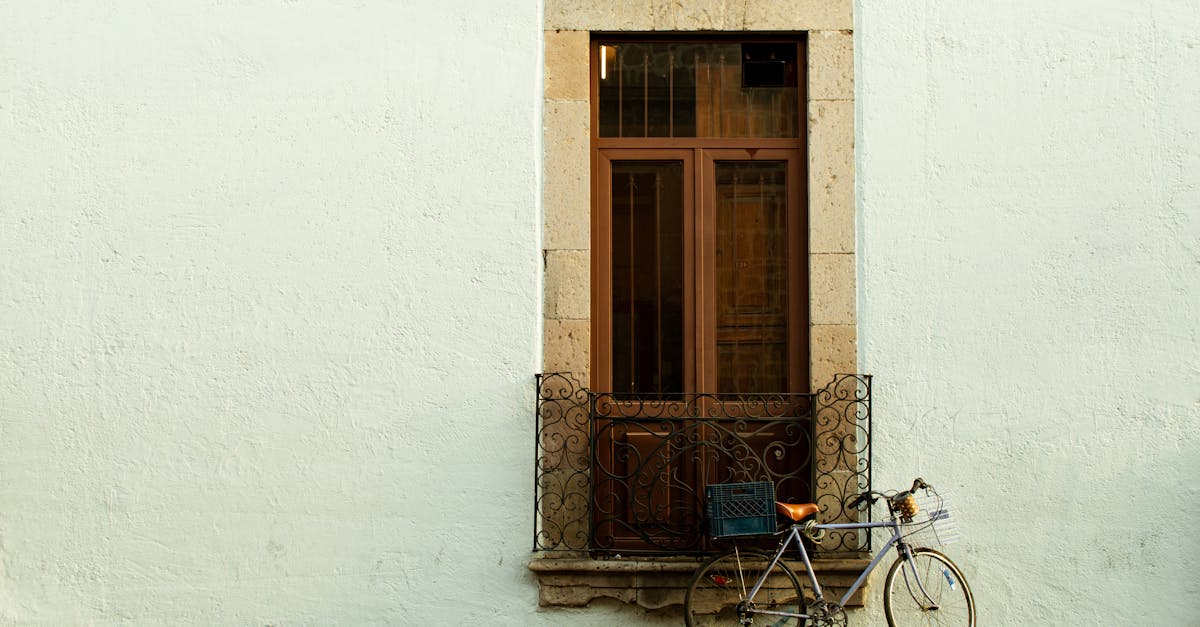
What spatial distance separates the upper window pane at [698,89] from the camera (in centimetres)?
580

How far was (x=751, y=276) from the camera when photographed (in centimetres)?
575

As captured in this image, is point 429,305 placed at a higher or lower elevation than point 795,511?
higher

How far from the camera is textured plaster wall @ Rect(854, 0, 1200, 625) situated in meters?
5.45

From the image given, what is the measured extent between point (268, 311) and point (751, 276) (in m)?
2.29

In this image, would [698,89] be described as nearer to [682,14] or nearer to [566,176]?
[682,14]

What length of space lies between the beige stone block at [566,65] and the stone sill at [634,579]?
218cm

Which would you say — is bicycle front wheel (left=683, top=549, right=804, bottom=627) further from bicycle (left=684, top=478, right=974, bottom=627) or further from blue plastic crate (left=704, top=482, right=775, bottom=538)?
blue plastic crate (left=704, top=482, right=775, bottom=538)

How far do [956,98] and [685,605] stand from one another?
2.65 meters

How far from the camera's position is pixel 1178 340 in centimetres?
550

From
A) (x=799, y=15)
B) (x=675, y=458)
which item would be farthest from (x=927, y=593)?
(x=799, y=15)

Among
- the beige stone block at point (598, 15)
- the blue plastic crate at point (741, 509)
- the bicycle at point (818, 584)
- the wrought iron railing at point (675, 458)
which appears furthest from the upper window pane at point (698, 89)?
the bicycle at point (818, 584)

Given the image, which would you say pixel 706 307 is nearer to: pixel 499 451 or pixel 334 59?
pixel 499 451

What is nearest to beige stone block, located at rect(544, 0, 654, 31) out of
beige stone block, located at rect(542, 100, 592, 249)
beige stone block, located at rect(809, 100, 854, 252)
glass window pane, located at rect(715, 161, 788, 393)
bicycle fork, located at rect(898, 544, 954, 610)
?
beige stone block, located at rect(542, 100, 592, 249)

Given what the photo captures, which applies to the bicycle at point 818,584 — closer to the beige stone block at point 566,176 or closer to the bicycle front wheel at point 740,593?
the bicycle front wheel at point 740,593
